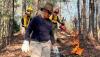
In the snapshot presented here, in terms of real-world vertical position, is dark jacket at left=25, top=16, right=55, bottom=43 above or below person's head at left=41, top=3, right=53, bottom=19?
below

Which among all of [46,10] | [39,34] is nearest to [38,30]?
[39,34]

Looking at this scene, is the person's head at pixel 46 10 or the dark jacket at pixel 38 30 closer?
the person's head at pixel 46 10

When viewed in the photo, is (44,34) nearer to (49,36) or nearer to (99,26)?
(49,36)

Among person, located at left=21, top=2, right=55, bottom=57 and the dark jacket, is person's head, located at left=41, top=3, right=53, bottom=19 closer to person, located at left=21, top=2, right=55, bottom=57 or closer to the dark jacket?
person, located at left=21, top=2, right=55, bottom=57

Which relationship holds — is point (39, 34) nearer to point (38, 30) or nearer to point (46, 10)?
point (38, 30)

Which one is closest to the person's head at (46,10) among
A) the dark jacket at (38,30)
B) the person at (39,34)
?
the person at (39,34)

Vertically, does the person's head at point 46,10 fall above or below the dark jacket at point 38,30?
above

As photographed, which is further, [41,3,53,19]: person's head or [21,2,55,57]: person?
[21,2,55,57]: person

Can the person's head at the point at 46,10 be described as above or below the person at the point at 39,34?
above

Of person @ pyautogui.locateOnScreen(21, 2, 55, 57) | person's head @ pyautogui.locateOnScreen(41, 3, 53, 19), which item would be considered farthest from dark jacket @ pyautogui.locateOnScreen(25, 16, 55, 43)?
person's head @ pyautogui.locateOnScreen(41, 3, 53, 19)

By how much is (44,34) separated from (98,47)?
35.7 ft

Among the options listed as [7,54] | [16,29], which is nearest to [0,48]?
[7,54]

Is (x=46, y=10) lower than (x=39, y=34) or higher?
higher

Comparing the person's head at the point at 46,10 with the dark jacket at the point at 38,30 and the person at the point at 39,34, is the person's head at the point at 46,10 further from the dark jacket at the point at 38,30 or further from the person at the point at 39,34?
the dark jacket at the point at 38,30
